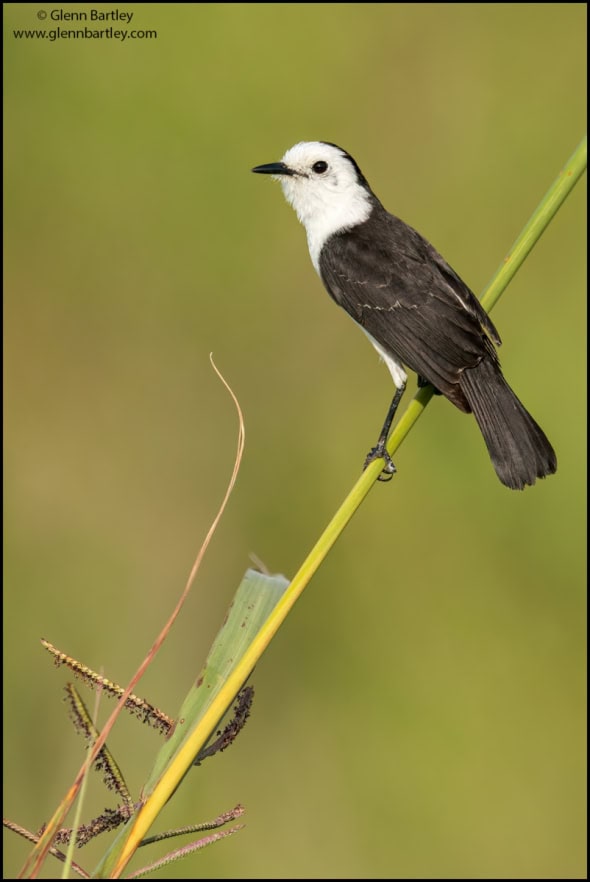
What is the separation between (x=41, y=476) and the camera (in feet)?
12.9

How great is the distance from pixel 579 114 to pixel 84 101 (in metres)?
2.08

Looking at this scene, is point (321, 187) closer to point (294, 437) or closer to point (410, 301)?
point (410, 301)

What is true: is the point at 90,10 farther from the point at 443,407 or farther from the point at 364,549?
the point at 364,549

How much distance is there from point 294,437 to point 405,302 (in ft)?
4.42

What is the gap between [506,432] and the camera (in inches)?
102

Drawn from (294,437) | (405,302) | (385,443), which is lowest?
(294,437)

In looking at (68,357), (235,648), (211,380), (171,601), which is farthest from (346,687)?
(235,648)

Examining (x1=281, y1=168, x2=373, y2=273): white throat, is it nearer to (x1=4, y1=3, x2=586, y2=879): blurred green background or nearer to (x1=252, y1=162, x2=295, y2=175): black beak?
(x1=252, y1=162, x2=295, y2=175): black beak

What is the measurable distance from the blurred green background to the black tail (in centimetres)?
121

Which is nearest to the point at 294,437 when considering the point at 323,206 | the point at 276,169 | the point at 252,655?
the point at 323,206

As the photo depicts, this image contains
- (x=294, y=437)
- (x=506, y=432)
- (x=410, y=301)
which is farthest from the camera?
(x=294, y=437)

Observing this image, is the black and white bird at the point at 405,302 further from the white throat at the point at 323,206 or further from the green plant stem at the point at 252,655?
the green plant stem at the point at 252,655

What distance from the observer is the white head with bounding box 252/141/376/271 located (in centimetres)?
300

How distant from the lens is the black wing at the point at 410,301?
8.56 feet
